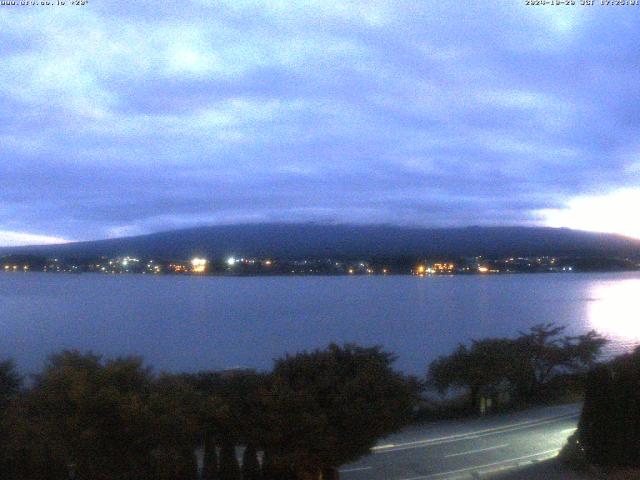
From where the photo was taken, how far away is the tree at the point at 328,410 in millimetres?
13039

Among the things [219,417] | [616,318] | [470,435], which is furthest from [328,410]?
[616,318]

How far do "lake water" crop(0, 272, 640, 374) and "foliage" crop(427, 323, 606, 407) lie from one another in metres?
9.71

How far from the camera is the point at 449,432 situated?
23.4 metres

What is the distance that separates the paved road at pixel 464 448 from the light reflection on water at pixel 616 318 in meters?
20.8

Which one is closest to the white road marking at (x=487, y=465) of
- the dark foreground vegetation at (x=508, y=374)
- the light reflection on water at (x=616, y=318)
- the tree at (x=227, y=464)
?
the tree at (x=227, y=464)

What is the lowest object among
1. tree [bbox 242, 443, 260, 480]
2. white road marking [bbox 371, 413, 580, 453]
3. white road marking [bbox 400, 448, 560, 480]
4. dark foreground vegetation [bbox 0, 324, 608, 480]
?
white road marking [bbox 371, 413, 580, 453]

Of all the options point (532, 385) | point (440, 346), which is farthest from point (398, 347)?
point (532, 385)

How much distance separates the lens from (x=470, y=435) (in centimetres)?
2241

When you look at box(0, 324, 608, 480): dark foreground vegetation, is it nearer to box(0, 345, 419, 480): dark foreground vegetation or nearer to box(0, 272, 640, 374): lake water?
box(0, 345, 419, 480): dark foreground vegetation

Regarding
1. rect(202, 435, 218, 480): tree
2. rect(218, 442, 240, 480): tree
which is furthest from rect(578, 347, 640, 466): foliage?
rect(202, 435, 218, 480): tree

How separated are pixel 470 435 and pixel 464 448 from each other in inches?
108

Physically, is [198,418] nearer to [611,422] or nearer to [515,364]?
[611,422]

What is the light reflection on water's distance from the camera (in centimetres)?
5539

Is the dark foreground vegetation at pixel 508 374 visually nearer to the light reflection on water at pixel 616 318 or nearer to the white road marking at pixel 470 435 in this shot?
the white road marking at pixel 470 435
